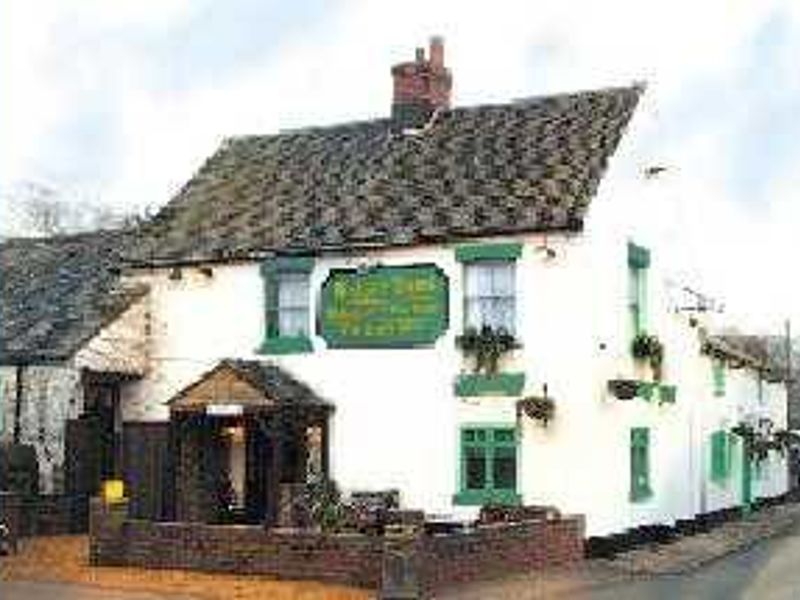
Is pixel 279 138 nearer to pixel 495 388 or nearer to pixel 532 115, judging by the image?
pixel 532 115

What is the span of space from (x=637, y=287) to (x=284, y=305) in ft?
23.6

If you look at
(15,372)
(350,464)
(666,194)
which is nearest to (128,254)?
(15,372)

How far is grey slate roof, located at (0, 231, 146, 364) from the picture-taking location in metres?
29.4

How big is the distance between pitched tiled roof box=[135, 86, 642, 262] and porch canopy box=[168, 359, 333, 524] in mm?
3010

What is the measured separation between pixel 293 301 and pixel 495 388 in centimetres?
495

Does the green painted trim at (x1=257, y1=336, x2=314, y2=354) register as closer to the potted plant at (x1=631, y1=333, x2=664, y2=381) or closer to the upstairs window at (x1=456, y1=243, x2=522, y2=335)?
the upstairs window at (x1=456, y1=243, x2=522, y2=335)

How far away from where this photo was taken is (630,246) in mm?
28594

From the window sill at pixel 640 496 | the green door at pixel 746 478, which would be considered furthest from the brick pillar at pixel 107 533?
the green door at pixel 746 478

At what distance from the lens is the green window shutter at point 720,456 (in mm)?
36625

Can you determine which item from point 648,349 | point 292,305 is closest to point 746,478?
point 648,349

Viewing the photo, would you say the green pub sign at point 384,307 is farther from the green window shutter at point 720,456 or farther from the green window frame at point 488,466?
the green window shutter at point 720,456

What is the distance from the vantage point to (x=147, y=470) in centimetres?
2891

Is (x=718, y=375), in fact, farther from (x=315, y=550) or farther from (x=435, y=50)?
(x=315, y=550)

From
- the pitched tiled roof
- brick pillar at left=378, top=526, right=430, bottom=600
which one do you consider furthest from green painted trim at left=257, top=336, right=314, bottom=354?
brick pillar at left=378, top=526, right=430, bottom=600
